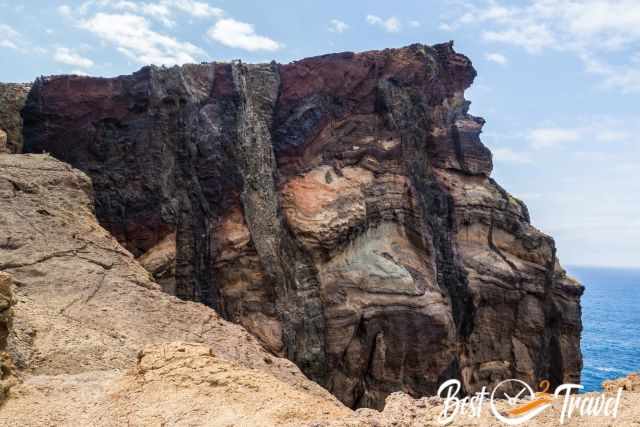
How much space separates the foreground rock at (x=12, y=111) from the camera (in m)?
16.8

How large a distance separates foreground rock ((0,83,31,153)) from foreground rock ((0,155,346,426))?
497cm

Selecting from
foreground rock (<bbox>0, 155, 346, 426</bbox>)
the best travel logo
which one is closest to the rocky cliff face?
foreground rock (<bbox>0, 155, 346, 426</bbox>)

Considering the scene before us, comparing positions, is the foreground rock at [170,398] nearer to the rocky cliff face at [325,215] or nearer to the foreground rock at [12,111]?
the rocky cliff face at [325,215]

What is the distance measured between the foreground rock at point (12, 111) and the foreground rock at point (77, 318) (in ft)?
16.3

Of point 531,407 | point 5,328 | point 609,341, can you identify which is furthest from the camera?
point 609,341

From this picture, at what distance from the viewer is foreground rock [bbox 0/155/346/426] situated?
19.0 feet

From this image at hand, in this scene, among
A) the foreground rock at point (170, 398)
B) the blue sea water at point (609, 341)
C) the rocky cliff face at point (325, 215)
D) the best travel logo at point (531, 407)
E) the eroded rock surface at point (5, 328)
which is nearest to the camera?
the best travel logo at point (531, 407)

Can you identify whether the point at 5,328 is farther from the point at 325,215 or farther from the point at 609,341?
the point at 609,341

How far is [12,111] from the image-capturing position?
1702 cm

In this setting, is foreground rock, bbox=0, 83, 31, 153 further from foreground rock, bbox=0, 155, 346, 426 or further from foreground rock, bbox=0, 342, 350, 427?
foreground rock, bbox=0, 342, 350, 427

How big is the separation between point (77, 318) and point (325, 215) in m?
11.2

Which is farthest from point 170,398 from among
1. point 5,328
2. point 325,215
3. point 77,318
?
point 325,215

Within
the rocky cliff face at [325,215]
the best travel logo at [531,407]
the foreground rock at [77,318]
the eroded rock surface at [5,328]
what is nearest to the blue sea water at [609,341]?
the rocky cliff face at [325,215]

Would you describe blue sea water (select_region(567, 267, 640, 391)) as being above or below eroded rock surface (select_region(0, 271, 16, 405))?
above
